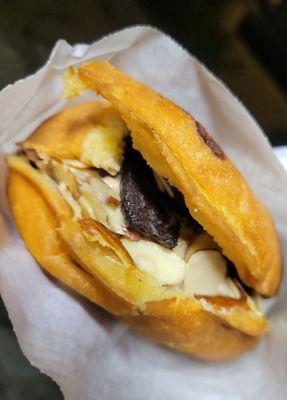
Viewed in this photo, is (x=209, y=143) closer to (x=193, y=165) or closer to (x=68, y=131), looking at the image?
(x=193, y=165)

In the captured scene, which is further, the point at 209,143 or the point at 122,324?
the point at 122,324

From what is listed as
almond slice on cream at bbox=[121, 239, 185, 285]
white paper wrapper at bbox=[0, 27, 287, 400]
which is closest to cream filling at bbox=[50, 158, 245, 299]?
almond slice on cream at bbox=[121, 239, 185, 285]

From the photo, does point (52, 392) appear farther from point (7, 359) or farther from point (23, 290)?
point (23, 290)

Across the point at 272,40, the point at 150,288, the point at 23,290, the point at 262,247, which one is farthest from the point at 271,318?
the point at 272,40

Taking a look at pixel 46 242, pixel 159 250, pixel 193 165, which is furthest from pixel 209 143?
pixel 46 242

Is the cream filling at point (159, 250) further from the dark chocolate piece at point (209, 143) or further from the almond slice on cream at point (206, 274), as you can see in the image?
the dark chocolate piece at point (209, 143)

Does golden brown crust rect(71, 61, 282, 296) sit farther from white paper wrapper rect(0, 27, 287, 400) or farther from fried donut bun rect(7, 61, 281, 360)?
white paper wrapper rect(0, 27, 287, 400)

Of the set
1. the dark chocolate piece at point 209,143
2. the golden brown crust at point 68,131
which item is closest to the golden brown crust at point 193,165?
the dark chocolate piece at point 209,143
